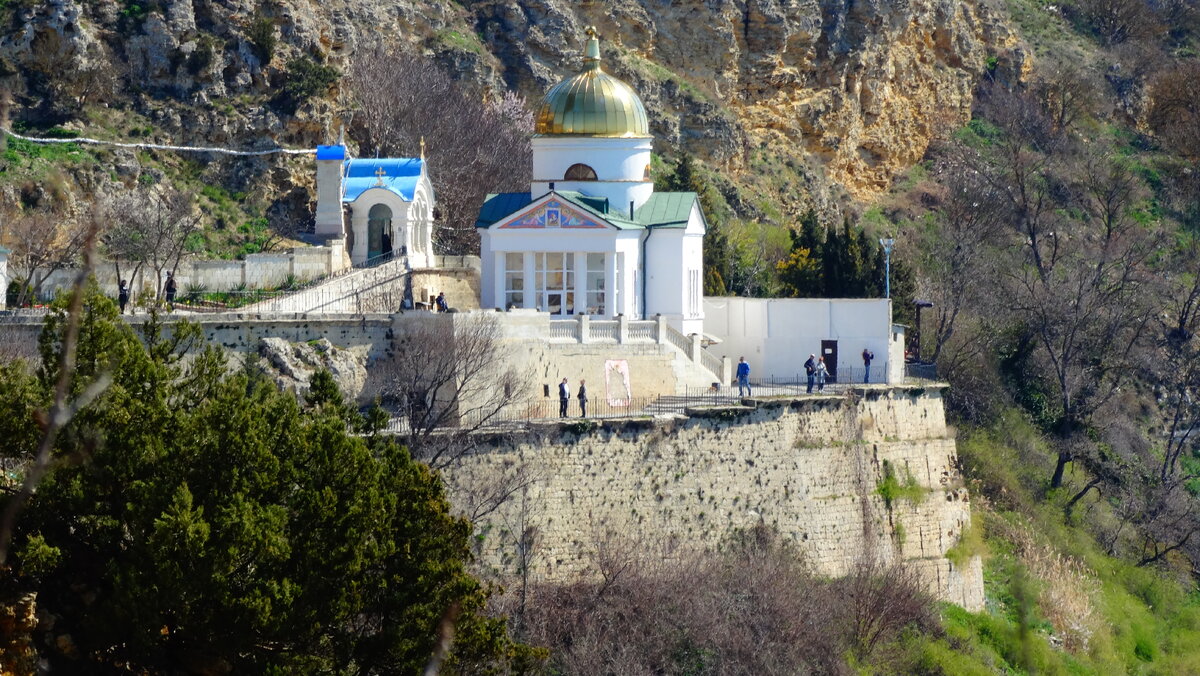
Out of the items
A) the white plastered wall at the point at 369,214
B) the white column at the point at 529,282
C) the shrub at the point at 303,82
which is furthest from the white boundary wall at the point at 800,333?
the shrub at the point at 303,82

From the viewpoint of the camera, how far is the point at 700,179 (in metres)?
66.2

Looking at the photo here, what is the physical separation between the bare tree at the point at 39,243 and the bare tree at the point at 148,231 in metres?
0.93

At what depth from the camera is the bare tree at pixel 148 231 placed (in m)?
46.9

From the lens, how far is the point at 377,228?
175 ft

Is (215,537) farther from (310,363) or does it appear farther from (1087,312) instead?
(1087,312)

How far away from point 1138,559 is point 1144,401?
39.0 ft

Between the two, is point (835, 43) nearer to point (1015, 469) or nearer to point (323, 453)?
point (1015, 469)

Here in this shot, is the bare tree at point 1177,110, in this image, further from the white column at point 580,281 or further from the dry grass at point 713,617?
the dry grass at point 713,617

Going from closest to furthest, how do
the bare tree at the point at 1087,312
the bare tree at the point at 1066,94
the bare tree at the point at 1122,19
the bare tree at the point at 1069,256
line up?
the bare tree at the point at 1087,312 → the bare tree at the point at 1069,256 → the bare tree at the point at 1066,94 → the bare tree at the point at 1122,19

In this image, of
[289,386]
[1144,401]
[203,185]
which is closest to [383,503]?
[289,386]

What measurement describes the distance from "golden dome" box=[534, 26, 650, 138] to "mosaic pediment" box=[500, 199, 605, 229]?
2.92 metres

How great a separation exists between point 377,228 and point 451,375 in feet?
42.5

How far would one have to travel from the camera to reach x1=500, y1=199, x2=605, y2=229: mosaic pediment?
4694cm

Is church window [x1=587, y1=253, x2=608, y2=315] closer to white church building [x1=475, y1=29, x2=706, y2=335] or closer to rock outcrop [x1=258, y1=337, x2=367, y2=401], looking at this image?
white church building [x1=475, y1=29, x2=706, y2=335]
